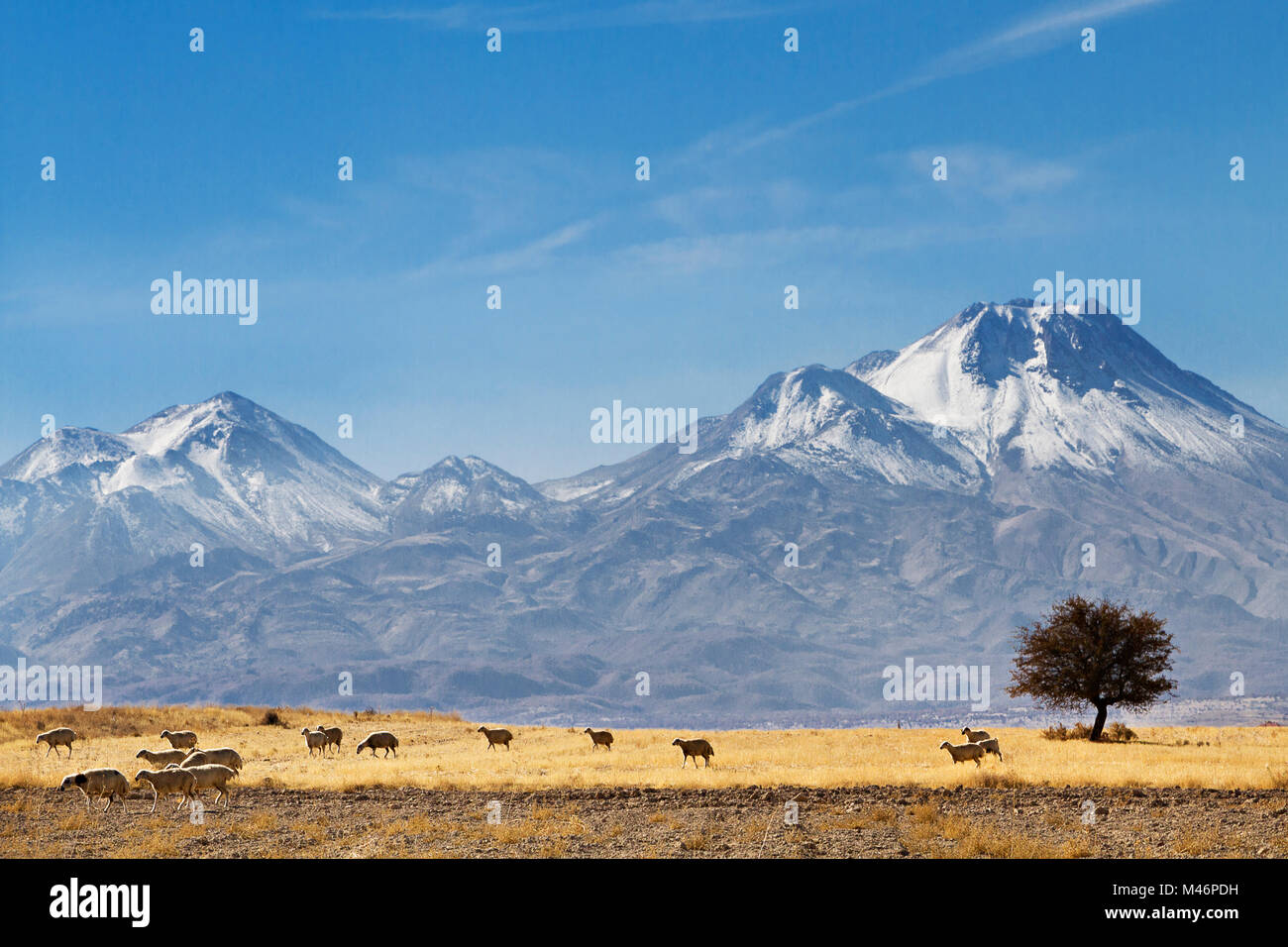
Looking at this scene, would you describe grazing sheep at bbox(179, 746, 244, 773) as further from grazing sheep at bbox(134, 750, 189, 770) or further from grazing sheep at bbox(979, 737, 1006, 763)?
grazing sheep at bbox(979, 737, 1006, 763)

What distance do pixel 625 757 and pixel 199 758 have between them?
13680 mm

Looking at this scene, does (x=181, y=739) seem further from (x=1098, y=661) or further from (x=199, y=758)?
(x=1098, y=661)

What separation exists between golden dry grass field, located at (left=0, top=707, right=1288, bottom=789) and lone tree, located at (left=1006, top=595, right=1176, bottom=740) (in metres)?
2.19

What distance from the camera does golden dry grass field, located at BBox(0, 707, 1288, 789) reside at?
3288cm

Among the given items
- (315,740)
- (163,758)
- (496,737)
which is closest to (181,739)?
(315,740)

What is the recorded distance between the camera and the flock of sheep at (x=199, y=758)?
1188 inches

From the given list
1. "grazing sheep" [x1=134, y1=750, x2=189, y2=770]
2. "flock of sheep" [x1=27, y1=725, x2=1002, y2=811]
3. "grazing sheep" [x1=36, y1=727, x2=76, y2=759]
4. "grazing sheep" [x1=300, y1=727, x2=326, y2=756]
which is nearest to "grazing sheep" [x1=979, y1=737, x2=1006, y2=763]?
"flock of sheep" [x1=27, y1=725, x2=1002, y2=811]

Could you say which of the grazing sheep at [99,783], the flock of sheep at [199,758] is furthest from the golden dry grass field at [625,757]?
the grazing sheep at [99,783]

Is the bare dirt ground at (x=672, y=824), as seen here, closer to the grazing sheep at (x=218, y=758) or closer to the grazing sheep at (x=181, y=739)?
the grazing sheep at (x=218, y=758)
